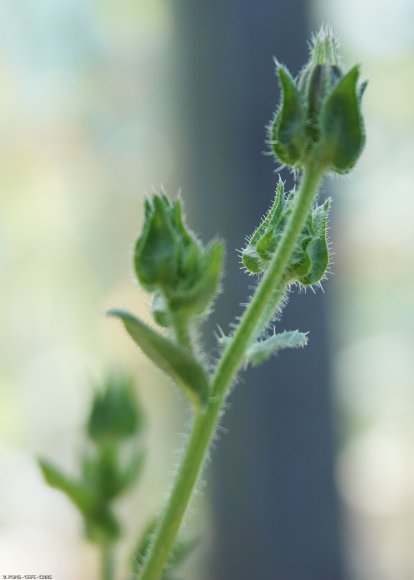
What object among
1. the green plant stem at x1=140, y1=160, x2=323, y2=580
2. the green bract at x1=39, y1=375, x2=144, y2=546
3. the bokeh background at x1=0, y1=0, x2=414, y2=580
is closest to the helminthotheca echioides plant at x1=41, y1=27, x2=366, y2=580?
the green plant stem at x1=140, y1=160, x2=323, y2=580

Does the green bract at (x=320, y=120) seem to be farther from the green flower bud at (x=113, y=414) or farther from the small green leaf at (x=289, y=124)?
the green flower bud at (x=113, y=414)

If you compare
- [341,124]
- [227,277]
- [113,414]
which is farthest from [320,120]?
[227,277]

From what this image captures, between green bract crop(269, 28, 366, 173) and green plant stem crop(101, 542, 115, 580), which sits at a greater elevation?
green bract crop(269, 28, 366, 173)

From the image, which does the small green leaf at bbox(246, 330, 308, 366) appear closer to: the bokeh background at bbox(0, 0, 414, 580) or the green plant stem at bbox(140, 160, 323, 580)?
the green plant stem at bbox(140, 160, 323, 580)

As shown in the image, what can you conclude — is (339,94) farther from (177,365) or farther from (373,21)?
(373,21)

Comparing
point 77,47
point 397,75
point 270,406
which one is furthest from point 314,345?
point 77,47

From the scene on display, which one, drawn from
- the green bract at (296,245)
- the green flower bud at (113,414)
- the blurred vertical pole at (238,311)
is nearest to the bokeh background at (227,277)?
the blurred vertical pole at (238,311)

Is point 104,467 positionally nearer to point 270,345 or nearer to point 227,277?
point 270,345
